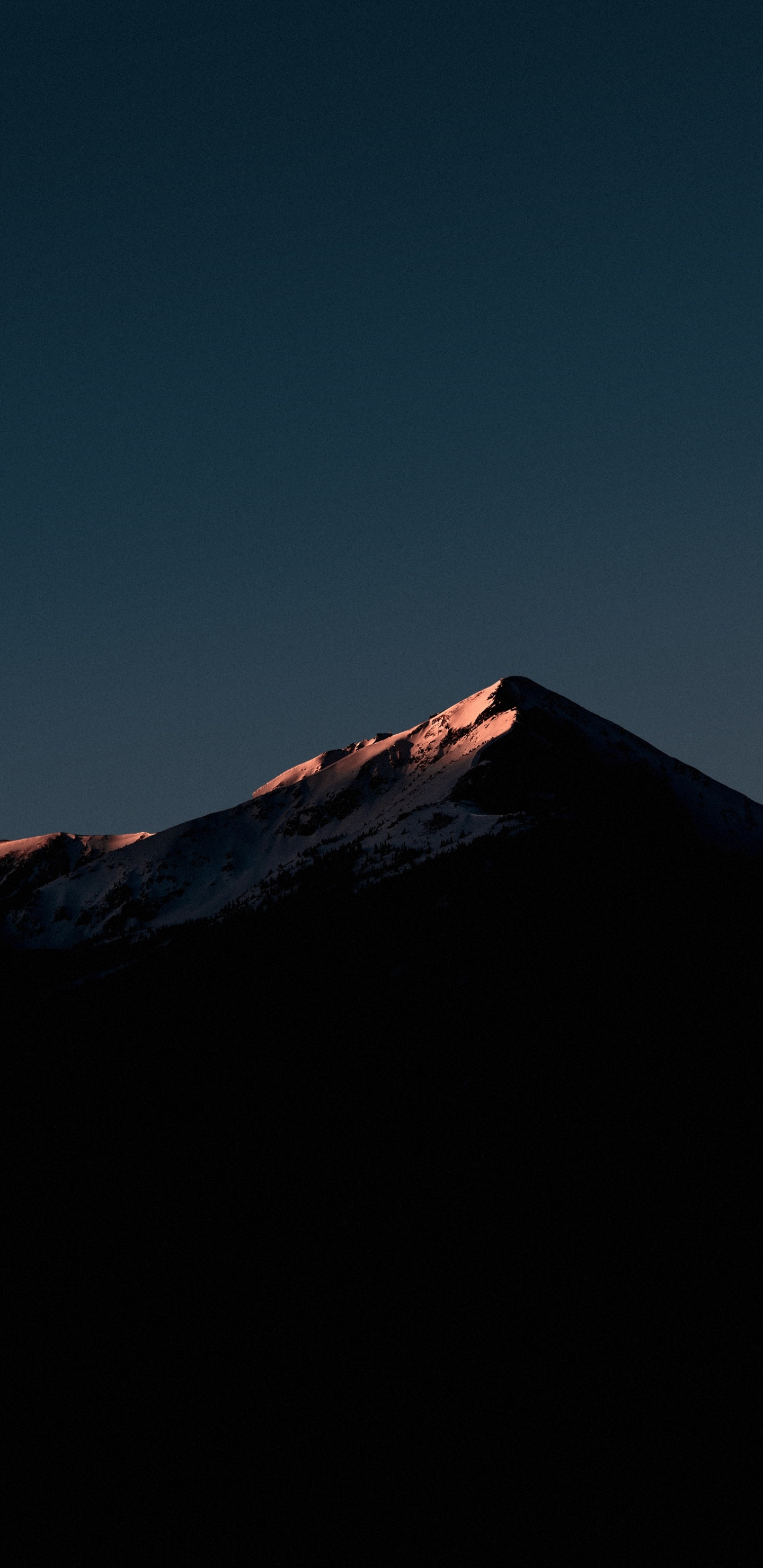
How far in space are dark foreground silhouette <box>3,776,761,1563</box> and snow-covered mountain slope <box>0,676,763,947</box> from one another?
1513cm

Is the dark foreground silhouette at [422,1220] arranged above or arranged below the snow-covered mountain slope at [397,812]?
below

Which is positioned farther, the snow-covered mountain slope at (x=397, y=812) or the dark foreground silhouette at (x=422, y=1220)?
the snow-covered mountain slope at (x=397, y=812)

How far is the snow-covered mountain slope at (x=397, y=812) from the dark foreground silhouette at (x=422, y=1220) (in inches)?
596

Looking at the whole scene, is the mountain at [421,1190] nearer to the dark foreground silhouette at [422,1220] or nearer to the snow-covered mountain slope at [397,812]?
the dark foreground silhouette at [422,1220]

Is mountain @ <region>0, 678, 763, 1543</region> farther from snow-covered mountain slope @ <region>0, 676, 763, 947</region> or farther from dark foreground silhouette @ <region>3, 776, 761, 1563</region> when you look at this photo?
snow-covered mountain slope @ <region>0, 676, 763, 947</region>

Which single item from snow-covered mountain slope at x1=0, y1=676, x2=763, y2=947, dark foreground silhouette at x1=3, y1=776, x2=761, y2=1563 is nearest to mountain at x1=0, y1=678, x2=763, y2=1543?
dark foreground silhouette at x1=3, y1=776, x2=761, y2=1563

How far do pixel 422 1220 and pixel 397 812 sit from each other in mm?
73263

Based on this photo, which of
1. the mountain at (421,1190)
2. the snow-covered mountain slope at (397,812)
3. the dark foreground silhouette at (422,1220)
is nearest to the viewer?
the dark foreground silhouette at (422,1220)

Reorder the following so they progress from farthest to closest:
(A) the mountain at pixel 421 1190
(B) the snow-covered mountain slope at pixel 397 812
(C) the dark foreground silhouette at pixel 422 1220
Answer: (B) the snow-covered mountain slope at pixel 397 812 < (A) the mountain at pixel 421 1190 < (C) the dark foreground silhouette at pixel 422 1220

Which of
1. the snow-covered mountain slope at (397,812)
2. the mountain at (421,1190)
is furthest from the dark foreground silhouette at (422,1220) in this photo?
the snow-covered mountain slope at (397,812)

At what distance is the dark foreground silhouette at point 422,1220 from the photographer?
154 feet

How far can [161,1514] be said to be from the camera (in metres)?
46.6

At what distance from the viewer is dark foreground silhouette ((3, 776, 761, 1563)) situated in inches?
1844

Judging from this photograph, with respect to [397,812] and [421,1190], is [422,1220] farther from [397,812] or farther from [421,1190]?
[397,812]
